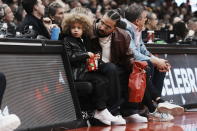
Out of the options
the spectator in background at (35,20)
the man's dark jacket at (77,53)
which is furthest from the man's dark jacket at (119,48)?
the spectator in background at (35,20)

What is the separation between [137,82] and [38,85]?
1.53 m

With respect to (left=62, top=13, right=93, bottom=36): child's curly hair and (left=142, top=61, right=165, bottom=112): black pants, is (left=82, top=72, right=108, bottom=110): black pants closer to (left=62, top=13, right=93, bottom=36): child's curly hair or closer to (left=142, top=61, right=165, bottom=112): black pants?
(left=62, top=13, right=93, bottom=36): child's curly hair

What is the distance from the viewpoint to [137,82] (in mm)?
7625

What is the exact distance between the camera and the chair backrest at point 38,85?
20.6 ft

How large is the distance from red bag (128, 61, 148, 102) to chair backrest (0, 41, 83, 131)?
0.81m

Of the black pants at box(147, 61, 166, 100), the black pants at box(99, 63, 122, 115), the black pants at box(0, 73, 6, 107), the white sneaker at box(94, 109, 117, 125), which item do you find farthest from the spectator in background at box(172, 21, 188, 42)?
the black pants at box(0, 73, 6, 107)

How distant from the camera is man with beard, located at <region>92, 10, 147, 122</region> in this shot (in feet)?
23.7

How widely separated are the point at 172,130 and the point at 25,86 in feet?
6.18

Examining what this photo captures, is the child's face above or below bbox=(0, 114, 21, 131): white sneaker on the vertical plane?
above

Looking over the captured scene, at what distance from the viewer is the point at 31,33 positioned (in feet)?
→ 24.8

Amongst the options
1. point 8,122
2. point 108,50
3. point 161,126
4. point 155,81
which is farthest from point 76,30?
point 8,122

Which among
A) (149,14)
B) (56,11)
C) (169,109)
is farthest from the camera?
(149,14)

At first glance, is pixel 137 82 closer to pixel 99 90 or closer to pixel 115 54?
pixel 115 54

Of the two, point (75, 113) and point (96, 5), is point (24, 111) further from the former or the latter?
point (96, 5)
